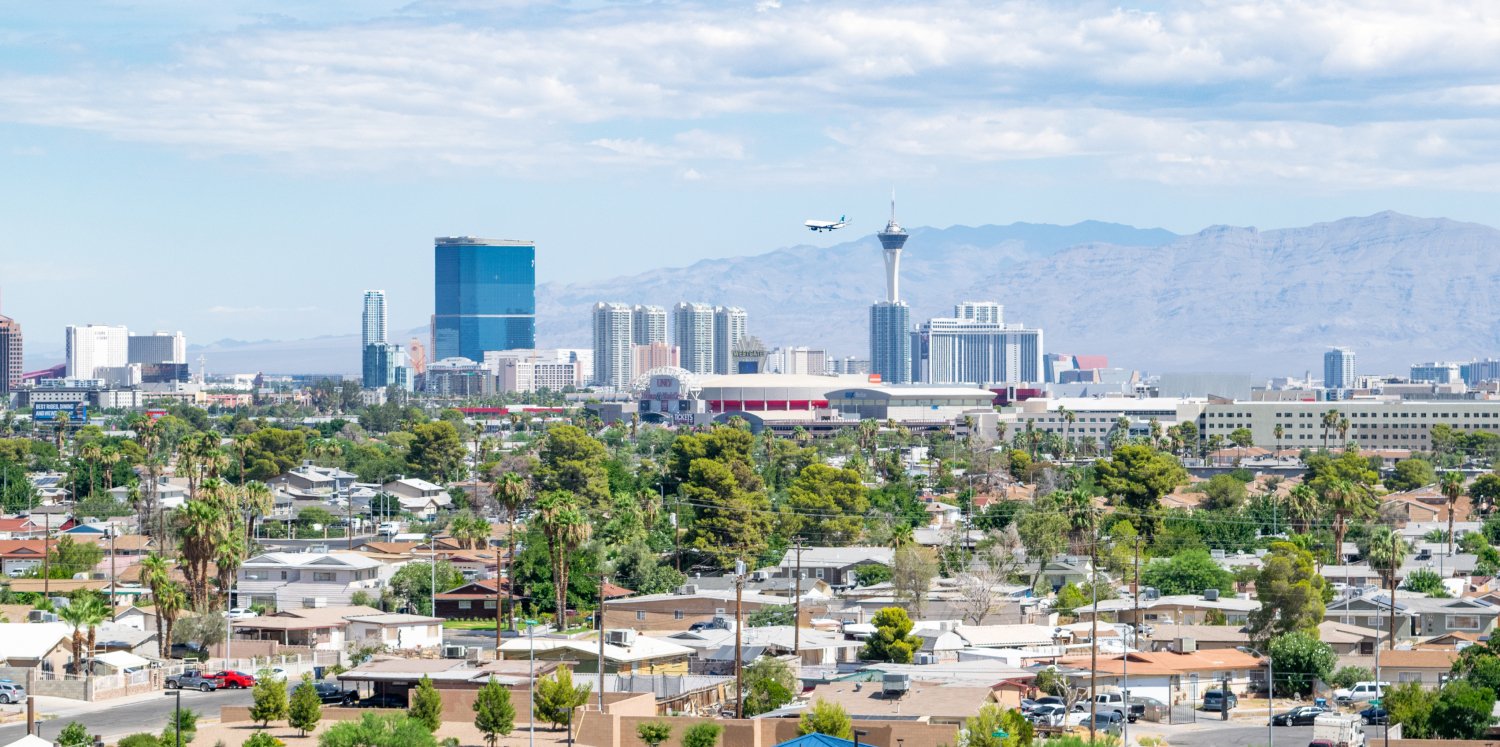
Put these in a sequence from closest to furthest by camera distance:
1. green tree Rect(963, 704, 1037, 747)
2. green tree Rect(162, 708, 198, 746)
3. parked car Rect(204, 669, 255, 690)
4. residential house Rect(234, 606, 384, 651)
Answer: green tree Rect(963, 704, 1037, 747) < green tree Rect(162, 708, 198, 746) < parked car Rect(204, 669, 255, 690) < residential house Rect(234, 606, 384, 651)

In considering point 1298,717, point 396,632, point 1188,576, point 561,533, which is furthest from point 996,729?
point 1188,576

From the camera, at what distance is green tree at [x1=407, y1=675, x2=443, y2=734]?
56781 millimetres

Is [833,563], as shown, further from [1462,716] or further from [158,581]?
[1462,716]

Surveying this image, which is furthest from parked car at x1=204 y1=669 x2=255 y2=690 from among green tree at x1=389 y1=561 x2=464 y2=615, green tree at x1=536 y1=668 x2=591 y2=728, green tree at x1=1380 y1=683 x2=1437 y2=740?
green tree at x1=1380 y1=683 x2=1437 y2=740

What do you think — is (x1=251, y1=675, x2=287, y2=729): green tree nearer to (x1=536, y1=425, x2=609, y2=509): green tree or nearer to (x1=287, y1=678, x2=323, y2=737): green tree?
(x1=287, y1=678, x2=323, y2=737): green tree

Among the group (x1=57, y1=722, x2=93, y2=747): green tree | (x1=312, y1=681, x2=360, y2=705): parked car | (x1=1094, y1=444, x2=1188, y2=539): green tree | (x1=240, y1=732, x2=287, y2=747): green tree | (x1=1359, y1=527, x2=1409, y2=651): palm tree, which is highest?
(x1=1094, y1=444, x2=1188, y2=539): green tree

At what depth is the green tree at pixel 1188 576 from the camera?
9281 centimetres

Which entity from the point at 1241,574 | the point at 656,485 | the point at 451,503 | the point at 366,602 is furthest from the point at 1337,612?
the point at 451,503

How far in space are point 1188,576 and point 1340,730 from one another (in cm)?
3401

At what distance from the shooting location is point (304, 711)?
186ft

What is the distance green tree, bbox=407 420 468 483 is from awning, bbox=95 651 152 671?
100 m

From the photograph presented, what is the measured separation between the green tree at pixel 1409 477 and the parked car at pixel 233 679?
4187 inches

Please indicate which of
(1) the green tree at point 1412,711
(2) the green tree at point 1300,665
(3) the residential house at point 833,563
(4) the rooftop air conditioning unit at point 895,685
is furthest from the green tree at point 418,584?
(1) the green tree at point 1412,711

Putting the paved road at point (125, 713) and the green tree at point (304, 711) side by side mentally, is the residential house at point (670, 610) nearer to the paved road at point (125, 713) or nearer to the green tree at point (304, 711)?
the paved road at point (125, 713)
